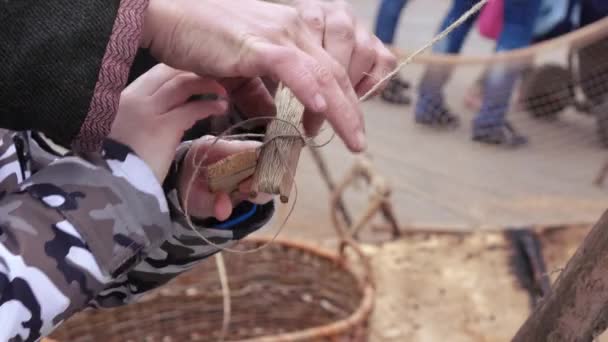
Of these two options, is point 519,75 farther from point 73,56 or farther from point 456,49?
point 73,56

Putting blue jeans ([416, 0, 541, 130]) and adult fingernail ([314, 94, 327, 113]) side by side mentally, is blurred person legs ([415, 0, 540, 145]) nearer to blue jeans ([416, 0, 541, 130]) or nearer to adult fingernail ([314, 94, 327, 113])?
blue jeans ([416, 0, 541, 130])

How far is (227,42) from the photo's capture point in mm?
501

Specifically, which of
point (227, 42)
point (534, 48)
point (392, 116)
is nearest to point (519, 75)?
point (534, 48)

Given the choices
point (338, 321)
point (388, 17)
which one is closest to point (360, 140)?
point (338, 321)

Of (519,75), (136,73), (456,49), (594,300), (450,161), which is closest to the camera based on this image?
(594,300)

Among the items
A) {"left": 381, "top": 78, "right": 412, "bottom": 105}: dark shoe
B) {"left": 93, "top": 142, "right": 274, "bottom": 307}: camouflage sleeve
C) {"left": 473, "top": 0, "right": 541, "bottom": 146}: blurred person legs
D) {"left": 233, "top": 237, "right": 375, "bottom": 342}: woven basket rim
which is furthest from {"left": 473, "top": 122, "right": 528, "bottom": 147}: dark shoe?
{"left": 93, "top": 142, "right": 274, "bottom": 307}: camouflage sleeve

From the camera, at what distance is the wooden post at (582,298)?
0.46m

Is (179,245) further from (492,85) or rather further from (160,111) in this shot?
(492,85)

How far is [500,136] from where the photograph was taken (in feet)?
7.89

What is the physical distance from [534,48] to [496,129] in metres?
0.68

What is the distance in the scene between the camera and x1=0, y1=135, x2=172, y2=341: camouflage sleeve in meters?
0.50

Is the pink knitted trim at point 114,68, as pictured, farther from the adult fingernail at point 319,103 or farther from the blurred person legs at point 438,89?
the blurred person legs at point 438,89

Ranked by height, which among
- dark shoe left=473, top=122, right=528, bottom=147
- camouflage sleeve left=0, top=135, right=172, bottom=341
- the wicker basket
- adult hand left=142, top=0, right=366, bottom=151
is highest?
adult hand left=142, top=0, right=366, bottom=151

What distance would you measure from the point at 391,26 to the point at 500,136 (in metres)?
0.63
